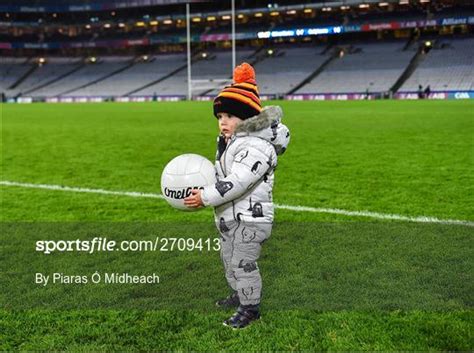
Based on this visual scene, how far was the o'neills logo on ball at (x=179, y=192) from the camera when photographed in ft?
10.6

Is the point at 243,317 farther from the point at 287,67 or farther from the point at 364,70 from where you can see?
the point at 287,67

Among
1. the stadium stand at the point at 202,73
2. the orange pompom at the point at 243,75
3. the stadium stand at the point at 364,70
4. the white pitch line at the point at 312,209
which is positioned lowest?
the stadium stand at the point at 202,73

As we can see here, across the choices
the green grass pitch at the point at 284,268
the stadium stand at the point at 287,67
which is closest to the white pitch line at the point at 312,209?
the green grass pitch at the point at 284,268

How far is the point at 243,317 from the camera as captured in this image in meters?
3.22

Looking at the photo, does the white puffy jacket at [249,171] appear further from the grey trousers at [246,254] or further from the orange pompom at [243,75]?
the orange pompom at [243,75]

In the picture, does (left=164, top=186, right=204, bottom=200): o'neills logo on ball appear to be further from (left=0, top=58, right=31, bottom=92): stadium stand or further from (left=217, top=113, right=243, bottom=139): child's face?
(left=0, top=58, right=31, bottom=92): stadium stand

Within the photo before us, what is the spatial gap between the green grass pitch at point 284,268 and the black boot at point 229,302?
94 mm

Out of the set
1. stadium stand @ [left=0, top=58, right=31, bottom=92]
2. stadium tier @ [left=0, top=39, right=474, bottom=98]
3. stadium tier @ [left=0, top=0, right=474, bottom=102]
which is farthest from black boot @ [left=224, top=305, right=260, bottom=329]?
stadium stand @ [left=0, top=58, right=31, bottom=92]

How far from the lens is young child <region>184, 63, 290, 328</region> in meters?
3.09

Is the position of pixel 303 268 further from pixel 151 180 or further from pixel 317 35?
pixel 317 35

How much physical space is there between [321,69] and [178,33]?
1917cm

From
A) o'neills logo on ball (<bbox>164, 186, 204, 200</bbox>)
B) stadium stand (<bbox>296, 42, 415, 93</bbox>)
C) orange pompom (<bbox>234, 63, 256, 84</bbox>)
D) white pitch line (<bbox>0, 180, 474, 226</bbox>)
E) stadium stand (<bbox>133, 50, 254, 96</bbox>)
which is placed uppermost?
orange pompom (<bbox>234, 63, 256, 84</bbox>)

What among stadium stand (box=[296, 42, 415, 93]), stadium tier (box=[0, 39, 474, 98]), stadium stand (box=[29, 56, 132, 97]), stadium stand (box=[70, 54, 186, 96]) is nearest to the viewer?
stadium tier (box=[0, 39, 474, 98])

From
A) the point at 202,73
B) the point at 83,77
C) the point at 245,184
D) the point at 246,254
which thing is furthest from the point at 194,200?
the point at 83,77
